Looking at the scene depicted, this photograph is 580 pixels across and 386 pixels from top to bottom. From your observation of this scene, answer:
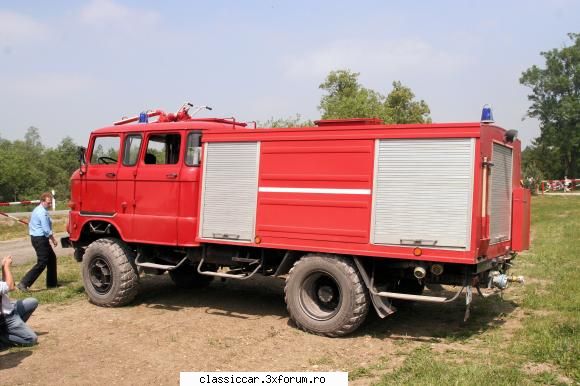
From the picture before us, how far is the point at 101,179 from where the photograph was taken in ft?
30.5

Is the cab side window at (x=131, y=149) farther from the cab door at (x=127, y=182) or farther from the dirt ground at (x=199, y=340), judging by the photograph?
the dirt ground at (x=199, y=340)

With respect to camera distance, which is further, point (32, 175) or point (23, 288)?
point (32, 175)

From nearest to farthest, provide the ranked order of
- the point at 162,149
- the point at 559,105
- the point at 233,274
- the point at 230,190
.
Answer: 1. the point at 230,190
2. the point at 233,274
3. the point at 162,149
4. the point at 559,105

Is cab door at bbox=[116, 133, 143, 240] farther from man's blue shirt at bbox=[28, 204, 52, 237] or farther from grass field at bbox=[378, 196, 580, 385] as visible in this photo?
grass field at bbox=[378, 196, 580, 385]

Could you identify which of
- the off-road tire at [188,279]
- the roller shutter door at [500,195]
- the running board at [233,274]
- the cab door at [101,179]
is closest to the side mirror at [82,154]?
the cab door at [101,179]

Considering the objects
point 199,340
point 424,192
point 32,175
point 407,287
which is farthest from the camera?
point 32,175

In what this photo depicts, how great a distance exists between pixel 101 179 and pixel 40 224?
184cm

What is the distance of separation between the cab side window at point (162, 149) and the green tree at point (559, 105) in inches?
2813

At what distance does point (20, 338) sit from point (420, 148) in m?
5.09

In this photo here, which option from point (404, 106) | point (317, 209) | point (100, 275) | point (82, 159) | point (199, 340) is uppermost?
point (404, 106)

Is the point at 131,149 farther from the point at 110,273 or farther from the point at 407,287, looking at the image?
the point at 407,287

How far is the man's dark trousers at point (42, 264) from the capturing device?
10.1m

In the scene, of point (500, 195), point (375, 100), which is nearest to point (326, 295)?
point (500, 195)

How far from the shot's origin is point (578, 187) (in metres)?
55.3
